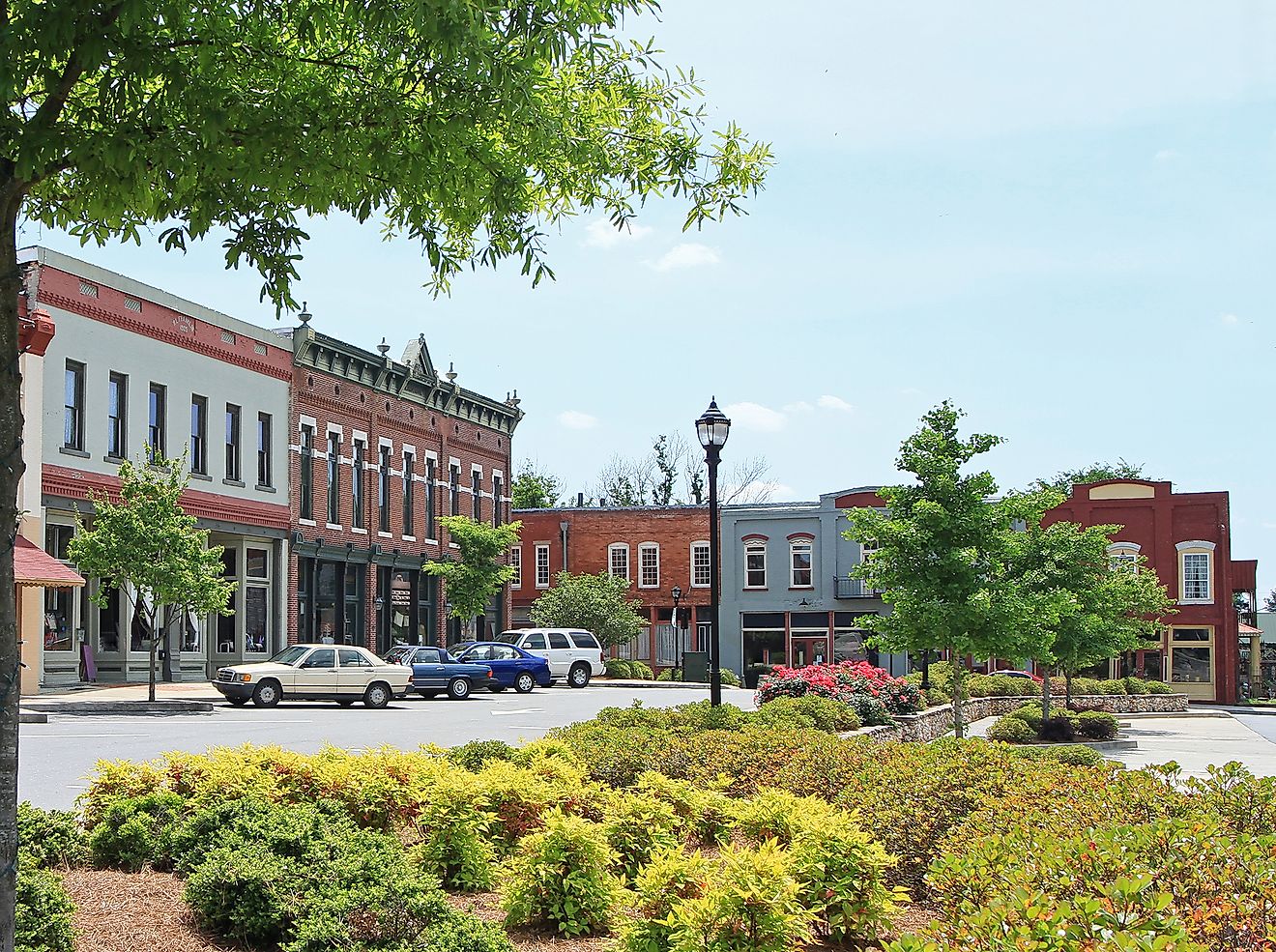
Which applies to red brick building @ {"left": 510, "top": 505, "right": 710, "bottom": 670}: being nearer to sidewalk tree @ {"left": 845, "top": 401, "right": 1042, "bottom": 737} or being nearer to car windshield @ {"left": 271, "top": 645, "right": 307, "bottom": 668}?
car windshield @ {"left": 271, "top": 645, "right": 307, "bottom": 668}

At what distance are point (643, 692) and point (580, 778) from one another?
108 ft

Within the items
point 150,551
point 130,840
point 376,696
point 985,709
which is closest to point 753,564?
point 985,709

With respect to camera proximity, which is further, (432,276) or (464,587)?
(464,587)

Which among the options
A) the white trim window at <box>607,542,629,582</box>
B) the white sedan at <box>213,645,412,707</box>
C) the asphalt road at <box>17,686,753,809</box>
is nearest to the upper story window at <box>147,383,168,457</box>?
the white sedan at <box>213,645,412,707</box>

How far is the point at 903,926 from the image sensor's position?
7.17 meters

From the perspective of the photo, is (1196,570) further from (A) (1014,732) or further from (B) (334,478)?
(B) (334,478)

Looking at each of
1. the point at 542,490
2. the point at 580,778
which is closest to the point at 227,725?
the point at 580,778

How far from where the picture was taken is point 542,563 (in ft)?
208

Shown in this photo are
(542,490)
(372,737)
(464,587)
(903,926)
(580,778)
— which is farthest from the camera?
(542,490)

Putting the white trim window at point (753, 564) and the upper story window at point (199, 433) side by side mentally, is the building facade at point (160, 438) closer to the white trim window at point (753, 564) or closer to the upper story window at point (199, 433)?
the upper story window at point (199, 433)

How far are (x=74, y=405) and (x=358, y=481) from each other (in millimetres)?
12900

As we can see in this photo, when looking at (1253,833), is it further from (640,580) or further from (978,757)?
(640,580)

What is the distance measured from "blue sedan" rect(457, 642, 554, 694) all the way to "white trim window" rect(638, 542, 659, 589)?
66.2 feet

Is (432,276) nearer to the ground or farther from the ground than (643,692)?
farther from the ground
